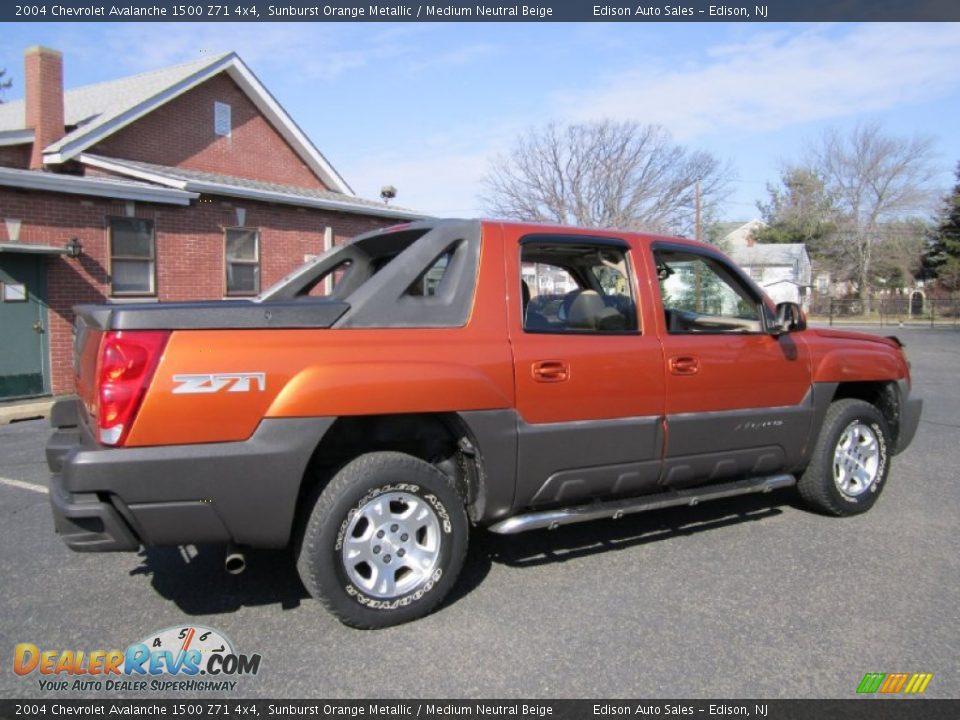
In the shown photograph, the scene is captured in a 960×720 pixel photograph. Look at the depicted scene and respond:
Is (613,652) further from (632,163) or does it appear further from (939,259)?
(939,259)

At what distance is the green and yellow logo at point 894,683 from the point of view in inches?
111

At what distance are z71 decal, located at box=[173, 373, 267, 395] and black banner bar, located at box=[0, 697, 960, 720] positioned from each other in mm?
1183

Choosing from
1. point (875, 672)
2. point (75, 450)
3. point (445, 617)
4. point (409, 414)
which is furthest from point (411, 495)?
point (875, 672)

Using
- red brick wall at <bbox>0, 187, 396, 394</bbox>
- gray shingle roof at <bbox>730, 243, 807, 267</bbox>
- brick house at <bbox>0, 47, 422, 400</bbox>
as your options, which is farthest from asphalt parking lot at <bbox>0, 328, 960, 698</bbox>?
gray shingle roof at <bbox>730, 243, 807, 267</bbox>

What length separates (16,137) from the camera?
13141 mm

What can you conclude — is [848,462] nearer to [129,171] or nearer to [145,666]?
[145,666]

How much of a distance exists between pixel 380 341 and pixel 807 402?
2.85 metres

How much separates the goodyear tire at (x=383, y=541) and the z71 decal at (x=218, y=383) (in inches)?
22.3

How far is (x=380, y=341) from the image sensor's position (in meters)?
3.28

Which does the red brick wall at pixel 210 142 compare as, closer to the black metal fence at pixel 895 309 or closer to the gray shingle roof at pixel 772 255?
the black metal fence at pixel 895 309

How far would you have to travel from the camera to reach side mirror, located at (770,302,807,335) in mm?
4488

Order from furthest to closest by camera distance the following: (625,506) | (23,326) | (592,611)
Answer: (23,326)
(625,506)
(592,611)

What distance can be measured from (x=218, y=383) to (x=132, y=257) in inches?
428

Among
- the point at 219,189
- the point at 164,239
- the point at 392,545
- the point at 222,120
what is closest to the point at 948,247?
the point at 222,120
